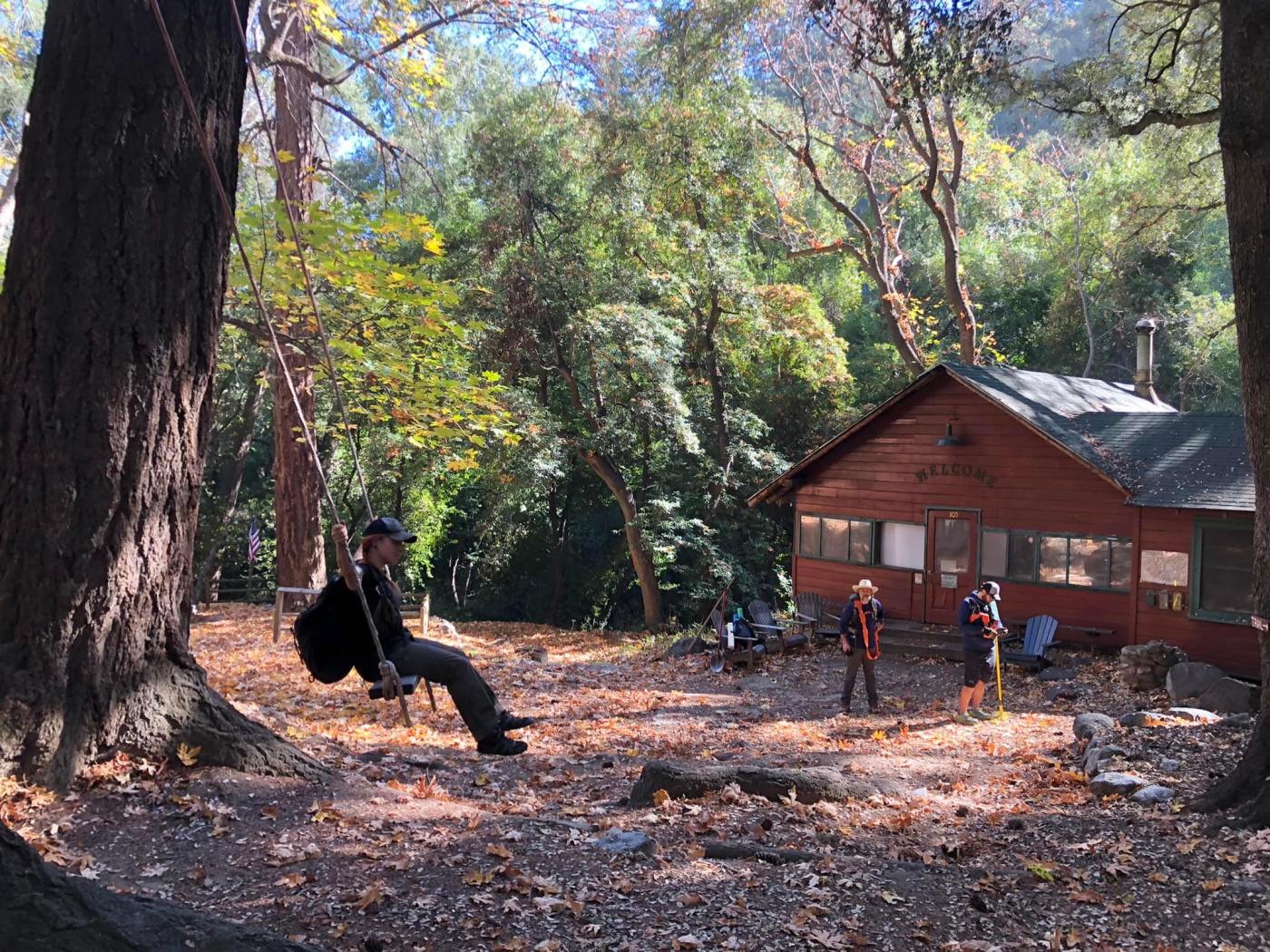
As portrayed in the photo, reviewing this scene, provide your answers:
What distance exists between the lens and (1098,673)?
16.3 m

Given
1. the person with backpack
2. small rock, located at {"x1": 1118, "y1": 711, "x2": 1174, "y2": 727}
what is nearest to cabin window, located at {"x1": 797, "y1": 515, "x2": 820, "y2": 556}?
the person with backpack

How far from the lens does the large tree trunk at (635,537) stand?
87.4ft

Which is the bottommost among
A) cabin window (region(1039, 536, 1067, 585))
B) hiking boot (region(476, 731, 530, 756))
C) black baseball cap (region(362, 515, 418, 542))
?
hiking boot (region(476, 731, 530, 756))

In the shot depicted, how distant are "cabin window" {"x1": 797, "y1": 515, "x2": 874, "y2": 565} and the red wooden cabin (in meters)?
0.03

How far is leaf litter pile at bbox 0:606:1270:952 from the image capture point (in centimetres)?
444

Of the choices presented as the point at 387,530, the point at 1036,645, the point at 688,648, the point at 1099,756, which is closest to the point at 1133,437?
the point at 1036,645

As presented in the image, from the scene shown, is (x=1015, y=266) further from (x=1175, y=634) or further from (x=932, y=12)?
(x=932, y=12)

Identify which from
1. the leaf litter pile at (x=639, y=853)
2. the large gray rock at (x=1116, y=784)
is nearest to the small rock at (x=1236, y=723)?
the leaf litter pile at (x=639, y=853)

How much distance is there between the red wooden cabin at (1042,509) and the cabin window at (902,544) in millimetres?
29

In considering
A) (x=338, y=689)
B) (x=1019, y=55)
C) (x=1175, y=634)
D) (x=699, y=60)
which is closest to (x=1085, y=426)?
(x=1175, y=634)

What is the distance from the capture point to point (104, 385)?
519 centimetres

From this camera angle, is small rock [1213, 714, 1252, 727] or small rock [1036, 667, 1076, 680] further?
small rock [1036, 667, 1076, 680]

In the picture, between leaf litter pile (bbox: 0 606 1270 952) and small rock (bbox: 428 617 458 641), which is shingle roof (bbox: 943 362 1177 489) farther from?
small rock (bbox: 428 617 458 641)

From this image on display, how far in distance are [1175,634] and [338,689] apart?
43.8 ft
